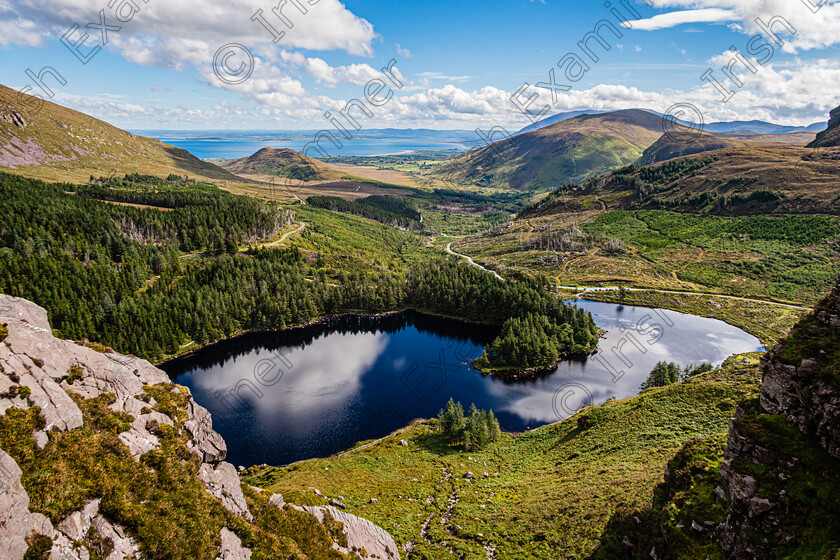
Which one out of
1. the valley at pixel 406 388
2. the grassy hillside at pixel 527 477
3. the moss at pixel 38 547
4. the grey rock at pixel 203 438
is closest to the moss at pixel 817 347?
the valley at pixel 406 388

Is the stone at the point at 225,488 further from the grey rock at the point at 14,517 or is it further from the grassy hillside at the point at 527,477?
the grey rock at the point at 14,517

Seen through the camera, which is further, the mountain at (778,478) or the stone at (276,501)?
the stone at (276,501)

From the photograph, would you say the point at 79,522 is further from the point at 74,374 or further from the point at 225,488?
the point at 225,488

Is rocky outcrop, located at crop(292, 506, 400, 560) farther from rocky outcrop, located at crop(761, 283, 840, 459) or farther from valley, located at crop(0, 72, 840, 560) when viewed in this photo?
rocky outcrop, located at crop(761, 283, 840, 459)

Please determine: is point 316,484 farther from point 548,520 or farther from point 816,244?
point 816,244

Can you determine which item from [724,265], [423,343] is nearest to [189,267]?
[423,343]
